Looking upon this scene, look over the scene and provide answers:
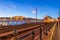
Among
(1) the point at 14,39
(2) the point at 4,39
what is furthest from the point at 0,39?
(1) the point at 14,39

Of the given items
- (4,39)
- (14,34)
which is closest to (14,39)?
(14,34)

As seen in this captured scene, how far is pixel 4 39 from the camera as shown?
82.0 inches

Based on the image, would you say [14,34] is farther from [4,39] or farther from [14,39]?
[4,39]

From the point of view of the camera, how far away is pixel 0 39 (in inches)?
79.4

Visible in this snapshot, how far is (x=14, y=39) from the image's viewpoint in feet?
7.86

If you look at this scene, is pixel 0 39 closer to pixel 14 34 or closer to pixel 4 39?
pixel 4 39

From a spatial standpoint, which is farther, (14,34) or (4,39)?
(14,34)

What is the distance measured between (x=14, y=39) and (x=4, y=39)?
33cm

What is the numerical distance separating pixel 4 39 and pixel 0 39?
0.26 feet

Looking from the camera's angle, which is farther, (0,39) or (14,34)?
(14,34)

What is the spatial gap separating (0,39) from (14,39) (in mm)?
412

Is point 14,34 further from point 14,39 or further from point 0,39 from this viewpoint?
point 0,39

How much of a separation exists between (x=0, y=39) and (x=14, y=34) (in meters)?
0.50

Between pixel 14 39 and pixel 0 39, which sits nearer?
pixel 0 39
